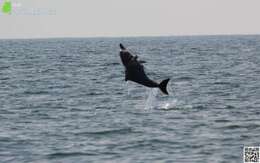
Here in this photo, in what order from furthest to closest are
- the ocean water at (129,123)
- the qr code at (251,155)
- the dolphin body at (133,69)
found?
the dolphin body at (133,69), the ocean water at (129,123), the qr code at (251,155)

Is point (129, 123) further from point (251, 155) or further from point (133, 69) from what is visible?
point (251, 155)

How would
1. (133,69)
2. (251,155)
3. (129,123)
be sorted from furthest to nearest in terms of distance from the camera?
(129,123) < (133,69) < (251,155)

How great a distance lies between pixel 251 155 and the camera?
20953 mm

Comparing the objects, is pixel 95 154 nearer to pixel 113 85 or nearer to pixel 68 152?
pixel 68 152

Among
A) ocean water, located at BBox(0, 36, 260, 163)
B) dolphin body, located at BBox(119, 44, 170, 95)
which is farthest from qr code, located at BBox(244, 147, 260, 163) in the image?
dolphin body, located at BBox(119, 44, 170, 95)

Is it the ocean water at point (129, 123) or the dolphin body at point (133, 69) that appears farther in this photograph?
the dolphin body at point (133, 69)

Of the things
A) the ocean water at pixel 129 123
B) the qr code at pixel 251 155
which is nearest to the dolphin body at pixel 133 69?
the ocean water at pixel 129 123

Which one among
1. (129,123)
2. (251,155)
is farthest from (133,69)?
(251,155)

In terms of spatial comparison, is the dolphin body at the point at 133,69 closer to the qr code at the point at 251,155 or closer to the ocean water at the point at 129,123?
the ocean water at the point at 129,123

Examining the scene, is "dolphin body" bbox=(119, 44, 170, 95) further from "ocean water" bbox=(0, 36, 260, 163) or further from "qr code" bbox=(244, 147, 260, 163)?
"qr code" bbox=(244, 147, 260, 163)

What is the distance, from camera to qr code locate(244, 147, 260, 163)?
20328 mm

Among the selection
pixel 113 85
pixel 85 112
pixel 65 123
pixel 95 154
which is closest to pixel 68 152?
pixel 95 154

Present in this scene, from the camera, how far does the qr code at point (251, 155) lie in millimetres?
20328

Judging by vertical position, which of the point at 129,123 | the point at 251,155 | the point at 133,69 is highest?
the point at 133,69
